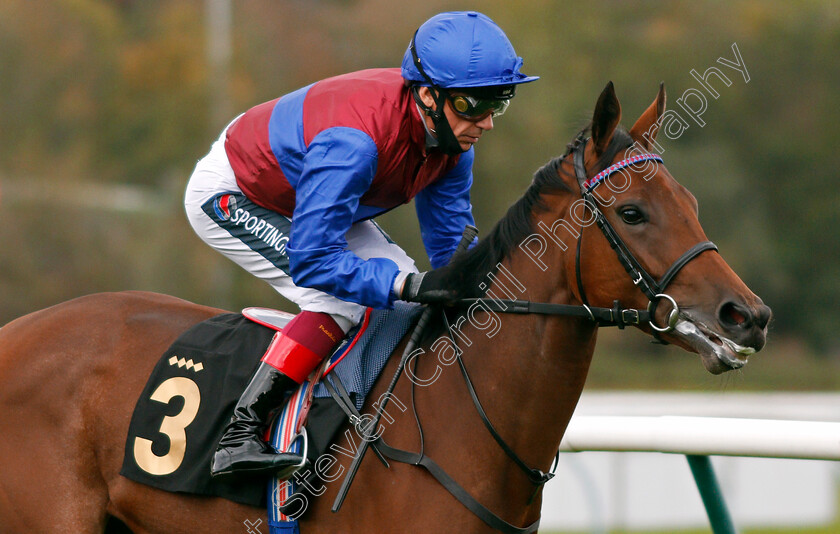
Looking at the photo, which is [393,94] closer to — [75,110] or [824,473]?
[824,473]

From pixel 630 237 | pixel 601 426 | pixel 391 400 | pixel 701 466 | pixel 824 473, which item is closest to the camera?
pixel 630 237

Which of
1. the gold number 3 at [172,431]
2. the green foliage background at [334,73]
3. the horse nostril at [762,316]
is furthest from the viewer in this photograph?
the green foliage background at [334,73]

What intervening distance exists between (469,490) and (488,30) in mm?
1461

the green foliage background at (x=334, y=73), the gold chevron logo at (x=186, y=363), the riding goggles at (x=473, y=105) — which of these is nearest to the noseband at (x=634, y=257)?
the riding goggles at (x=473, y=105)

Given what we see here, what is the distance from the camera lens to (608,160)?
2930mm

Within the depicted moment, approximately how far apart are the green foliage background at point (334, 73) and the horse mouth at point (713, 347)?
14.7 meters

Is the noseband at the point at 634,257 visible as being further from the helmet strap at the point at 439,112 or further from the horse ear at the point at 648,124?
the helmet strap at the point at 439,112

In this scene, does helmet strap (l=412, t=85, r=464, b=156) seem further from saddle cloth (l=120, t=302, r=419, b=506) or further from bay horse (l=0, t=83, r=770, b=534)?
saddle cloth (l=120, t=302, r=419, b=506)

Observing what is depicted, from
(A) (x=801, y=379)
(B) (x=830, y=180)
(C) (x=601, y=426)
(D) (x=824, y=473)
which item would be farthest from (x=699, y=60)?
(C) (x=601, y=426)

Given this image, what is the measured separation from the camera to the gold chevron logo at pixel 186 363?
3.36 metres

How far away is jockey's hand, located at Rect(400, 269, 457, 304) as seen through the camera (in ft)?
9.89

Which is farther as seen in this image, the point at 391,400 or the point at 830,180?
the point at 830,180

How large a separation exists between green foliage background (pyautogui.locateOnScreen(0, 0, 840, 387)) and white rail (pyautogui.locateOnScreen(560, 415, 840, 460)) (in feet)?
44.7

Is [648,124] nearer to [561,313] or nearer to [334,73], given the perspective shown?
[561,313]
